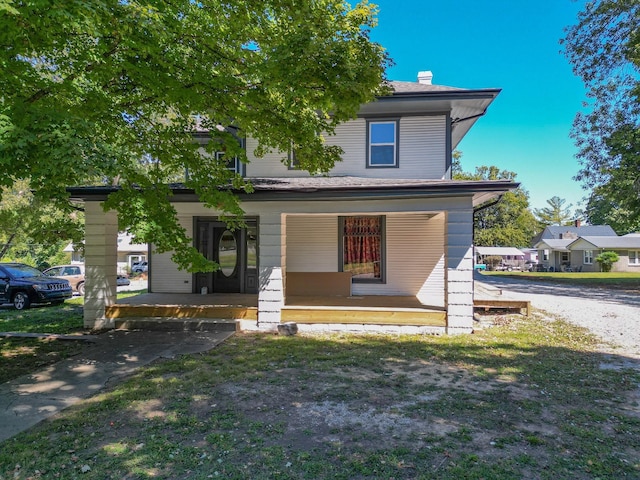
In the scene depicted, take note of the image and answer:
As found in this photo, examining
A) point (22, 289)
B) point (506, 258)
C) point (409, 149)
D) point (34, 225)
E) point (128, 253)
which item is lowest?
point (22, 289)

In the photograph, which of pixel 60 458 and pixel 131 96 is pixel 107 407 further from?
pixel 131 96

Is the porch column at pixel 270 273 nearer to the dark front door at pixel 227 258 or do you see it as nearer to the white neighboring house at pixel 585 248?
the dark front door at pixel 227 258

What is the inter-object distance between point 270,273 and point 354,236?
11.6 feet

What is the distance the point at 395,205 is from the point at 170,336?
556cm

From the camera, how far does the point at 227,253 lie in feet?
37.3

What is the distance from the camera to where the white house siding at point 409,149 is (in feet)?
32.5

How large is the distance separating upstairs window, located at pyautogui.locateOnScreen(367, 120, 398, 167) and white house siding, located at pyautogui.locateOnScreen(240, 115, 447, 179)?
0.46ft

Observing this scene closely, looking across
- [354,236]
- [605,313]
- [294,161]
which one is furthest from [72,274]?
[605,313]

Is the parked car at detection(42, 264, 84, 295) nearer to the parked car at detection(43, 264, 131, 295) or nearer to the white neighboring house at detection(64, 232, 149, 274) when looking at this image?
the parked car at detection(43, 264, 131, 295)

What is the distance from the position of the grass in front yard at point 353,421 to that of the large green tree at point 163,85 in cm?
229

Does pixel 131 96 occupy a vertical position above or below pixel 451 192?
A: above

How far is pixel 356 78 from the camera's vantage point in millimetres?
5082

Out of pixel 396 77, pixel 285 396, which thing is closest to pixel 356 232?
pixel 396 77

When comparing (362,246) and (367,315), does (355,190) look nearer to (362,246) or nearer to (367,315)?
(367,315)
